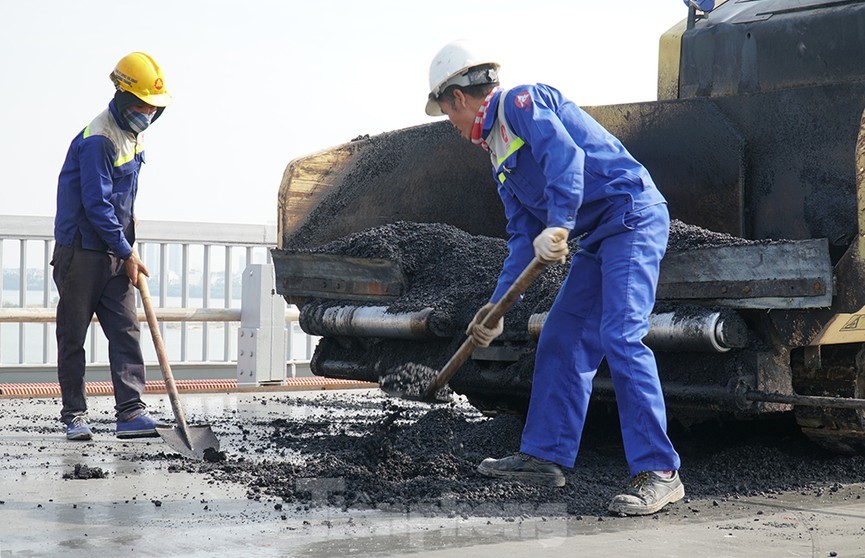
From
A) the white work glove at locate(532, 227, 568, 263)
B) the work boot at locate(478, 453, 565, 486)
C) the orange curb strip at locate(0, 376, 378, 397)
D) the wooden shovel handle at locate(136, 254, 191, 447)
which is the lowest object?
the orange curb strip at locate(0, 376, 378, 397)

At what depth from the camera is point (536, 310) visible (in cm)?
477

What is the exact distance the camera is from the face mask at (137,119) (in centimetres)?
573

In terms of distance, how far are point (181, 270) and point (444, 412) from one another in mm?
4032

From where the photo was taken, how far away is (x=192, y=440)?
513 cm

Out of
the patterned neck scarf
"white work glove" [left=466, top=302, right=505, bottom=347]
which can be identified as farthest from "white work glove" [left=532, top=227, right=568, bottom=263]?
the patterned neck scarf

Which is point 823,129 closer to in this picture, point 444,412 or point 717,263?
point 717,263

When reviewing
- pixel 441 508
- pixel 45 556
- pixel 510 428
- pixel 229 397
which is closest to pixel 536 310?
pixel 510 428

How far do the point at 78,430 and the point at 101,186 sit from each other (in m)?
1.16

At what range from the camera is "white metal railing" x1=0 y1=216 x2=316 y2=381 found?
29.3 ft

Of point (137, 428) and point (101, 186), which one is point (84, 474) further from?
point (101, 186)

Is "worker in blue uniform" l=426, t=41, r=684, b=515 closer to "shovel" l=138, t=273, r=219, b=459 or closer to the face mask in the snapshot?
"shovel" l=138, t=273, r=219, b=459

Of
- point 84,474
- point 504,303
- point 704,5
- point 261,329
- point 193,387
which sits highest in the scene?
point 704,5

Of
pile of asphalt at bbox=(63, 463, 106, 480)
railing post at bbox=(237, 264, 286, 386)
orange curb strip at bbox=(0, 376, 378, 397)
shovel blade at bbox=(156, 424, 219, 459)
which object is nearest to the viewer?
pile of asphalt at bbox=(63, 463, 106, 480)

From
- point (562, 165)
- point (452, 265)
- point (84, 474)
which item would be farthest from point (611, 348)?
point (84, 474)
